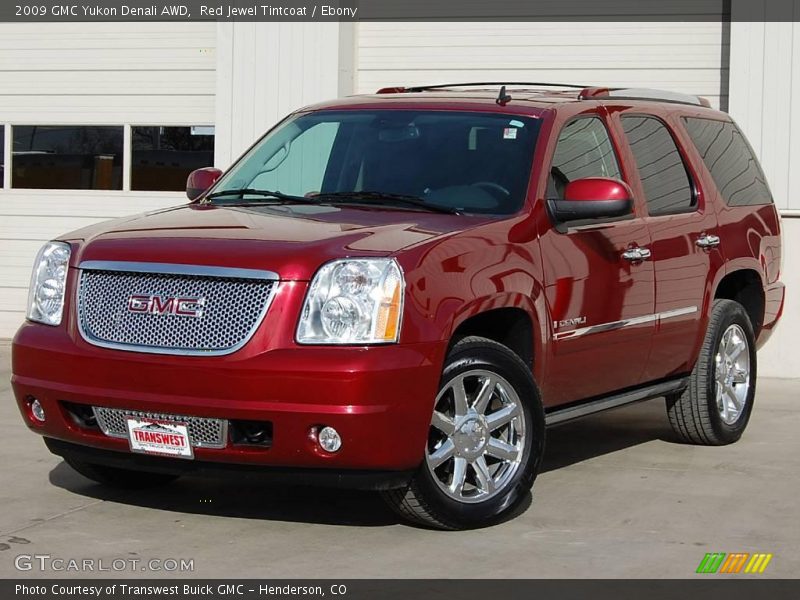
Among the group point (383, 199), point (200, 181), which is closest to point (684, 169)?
point (383, 199)

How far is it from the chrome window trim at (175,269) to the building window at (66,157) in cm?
697

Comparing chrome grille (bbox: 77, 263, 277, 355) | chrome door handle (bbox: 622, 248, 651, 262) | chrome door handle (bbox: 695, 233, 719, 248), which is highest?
chrome door handle (bbox: 695, 233, 719, 248)

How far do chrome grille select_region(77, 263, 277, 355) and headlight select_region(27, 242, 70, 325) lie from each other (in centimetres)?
16

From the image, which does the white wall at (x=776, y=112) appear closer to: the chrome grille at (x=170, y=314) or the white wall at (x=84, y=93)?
the white wall at (x=84, y=93)

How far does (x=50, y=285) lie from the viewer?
6.16 metres

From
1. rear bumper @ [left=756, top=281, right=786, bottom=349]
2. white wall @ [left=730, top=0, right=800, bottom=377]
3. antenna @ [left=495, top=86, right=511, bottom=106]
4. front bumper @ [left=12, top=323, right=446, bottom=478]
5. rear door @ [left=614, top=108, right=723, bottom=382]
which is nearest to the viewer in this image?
front bumper @ [left=12, top=323, right=446, bottom=478]

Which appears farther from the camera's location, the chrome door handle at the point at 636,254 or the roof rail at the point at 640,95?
the roof rail at the point at 640,95

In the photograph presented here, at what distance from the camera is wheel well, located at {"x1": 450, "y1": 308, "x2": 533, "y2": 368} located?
20.5 feet

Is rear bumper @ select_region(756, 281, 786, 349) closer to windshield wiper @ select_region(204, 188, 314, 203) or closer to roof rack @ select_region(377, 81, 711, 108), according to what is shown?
roof rack @ select_region(377, 81, 711, 108)

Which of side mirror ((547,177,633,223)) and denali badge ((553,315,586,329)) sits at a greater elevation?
side mirror ((547,177,633,223))

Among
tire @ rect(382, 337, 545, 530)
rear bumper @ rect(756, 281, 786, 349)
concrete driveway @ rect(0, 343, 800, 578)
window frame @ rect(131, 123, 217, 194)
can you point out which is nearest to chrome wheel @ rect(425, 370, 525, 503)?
tire @ rect(382, 337, 545, 530)

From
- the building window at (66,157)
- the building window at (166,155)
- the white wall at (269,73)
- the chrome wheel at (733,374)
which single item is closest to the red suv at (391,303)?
the chrome wheel at (733,374)

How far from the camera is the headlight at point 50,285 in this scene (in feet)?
20.0

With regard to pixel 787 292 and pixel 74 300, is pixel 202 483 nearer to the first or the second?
pixel 74 300
